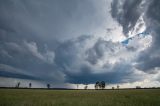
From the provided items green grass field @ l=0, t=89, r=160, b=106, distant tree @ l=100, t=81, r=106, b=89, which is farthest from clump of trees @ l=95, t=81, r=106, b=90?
green grass field @ l=0, t=89, r=160, b=106

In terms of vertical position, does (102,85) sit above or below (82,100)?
above

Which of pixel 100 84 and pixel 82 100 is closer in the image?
pixel 82 100

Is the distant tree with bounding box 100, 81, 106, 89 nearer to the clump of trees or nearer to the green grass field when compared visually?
the clump of trees

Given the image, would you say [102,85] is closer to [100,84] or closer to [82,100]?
[100,84]

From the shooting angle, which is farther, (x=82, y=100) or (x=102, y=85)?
(x=102, y=85)

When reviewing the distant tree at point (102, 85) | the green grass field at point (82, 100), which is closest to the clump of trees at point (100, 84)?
the distant tree at point (102, 85)

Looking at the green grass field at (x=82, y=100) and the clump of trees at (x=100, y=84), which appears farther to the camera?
the clump of trees at (x=100, y=84)

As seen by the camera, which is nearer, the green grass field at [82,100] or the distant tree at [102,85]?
the green grass field at [82,100]

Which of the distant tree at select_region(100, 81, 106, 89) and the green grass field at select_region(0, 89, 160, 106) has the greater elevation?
the distant tree at select_region(100, 81, 106, 89)

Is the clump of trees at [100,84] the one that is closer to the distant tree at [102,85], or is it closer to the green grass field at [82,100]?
the distant tree at [102,85]

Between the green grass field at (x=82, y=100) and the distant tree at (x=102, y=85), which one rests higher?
the distant tree at (x=102, y=85)

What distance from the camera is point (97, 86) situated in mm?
188750

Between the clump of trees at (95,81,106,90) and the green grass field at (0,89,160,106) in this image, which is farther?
the clump of trees at (95,81,106,90)

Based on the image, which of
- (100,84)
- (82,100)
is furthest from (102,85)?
(82,100)
